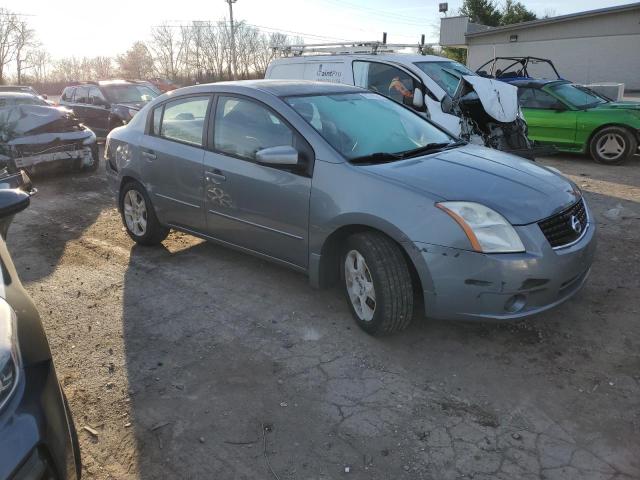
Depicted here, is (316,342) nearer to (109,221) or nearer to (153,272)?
(153,272)

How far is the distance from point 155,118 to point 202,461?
3553 mm

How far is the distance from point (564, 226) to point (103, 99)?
12389mm

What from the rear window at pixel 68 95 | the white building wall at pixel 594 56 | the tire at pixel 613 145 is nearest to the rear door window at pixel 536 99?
the tire at pixel 613 145

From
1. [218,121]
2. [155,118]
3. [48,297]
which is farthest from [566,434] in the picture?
[155,118]

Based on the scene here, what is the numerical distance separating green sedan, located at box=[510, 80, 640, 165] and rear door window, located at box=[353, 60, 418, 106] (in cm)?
313

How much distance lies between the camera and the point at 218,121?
14.4 feet

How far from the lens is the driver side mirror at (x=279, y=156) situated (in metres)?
3.63

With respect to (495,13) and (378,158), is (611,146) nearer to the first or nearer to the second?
(378,158)

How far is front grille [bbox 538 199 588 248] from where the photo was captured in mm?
3160

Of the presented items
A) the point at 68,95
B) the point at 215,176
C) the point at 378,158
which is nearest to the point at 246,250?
the point at 215,176

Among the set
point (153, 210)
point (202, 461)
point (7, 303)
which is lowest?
point (202, 461)

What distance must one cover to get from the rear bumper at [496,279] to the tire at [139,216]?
305 cm

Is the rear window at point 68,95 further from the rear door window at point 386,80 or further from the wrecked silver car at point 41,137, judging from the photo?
the rear door window at point 386,80

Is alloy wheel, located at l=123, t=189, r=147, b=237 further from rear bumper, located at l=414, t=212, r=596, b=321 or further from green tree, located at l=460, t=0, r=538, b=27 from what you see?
green tree, located at l=460, t=0, r=538, b=27
